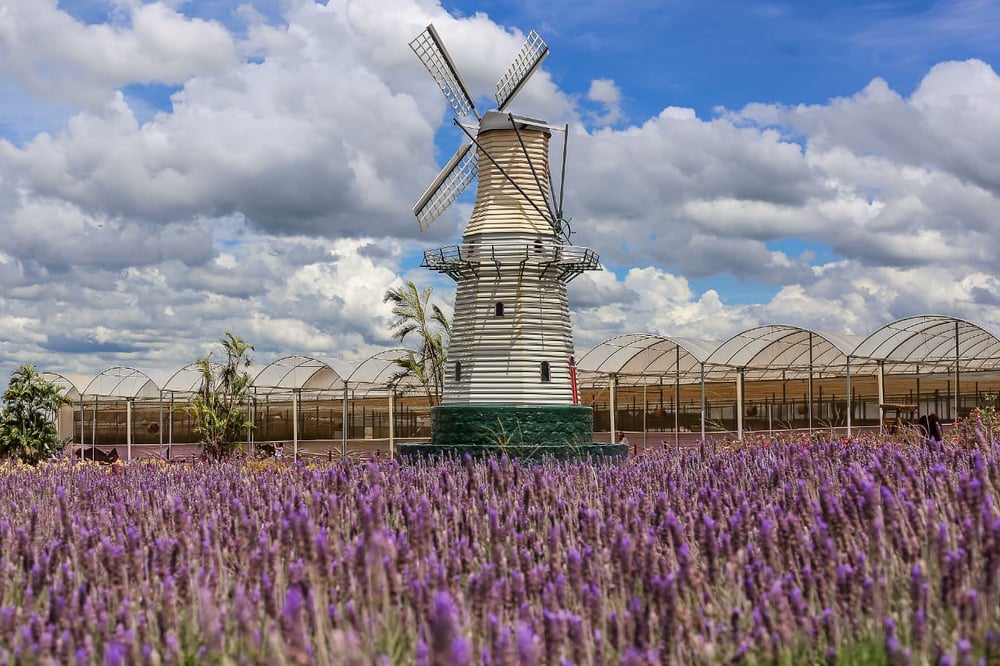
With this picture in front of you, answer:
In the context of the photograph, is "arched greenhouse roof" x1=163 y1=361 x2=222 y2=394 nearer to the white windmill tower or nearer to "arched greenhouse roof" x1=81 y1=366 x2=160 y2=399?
"arched greenhouse roof" x1=81 y1=366 x2=160 y2=399

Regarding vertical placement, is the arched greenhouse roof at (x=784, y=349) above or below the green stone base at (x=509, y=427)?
above

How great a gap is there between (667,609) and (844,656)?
686mm

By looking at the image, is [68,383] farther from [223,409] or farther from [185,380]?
[223,409]

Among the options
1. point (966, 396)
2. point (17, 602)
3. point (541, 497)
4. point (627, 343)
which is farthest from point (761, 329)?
point (17, 602)

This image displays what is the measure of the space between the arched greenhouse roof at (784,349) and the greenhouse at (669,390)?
7cm

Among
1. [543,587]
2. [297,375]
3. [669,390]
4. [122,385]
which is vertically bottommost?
[543,587]

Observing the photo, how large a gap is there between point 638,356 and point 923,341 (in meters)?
11.0

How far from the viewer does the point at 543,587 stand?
454 cm

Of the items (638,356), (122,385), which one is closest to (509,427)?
(638,356)

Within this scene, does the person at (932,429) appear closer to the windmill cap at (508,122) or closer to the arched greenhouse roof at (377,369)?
the windmill cap at (508,122)

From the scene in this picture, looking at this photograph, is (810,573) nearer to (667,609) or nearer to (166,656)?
(667,609)

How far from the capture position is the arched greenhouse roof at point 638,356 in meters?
37.0

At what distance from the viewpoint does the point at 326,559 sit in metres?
4.11

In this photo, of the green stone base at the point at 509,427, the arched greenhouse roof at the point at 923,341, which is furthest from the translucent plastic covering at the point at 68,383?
the arched greenhouse roof at the point at 923,341
